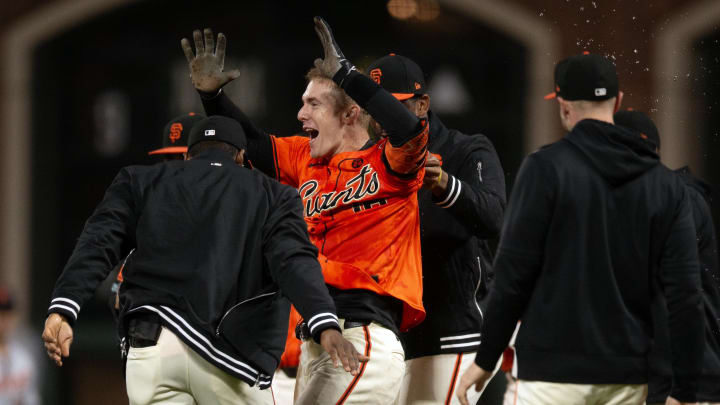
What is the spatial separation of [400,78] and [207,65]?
0.88m

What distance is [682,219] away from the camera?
3.44 metres

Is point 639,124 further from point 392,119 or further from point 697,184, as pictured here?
point 392,119

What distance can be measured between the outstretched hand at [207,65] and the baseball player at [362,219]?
1.56ft

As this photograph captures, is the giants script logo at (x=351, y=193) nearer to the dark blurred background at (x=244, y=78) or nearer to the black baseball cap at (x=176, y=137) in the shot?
the black baseball cap at (x=176, y=137)

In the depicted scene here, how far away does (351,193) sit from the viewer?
4.26 m

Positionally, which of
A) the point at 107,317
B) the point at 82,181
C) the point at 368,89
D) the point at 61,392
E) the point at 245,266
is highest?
the point at 368,89

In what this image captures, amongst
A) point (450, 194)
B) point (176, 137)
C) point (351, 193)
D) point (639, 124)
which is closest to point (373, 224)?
point (351, 193)

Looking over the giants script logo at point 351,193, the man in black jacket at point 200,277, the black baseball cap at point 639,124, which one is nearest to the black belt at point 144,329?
the man in black jacket at point 200,277

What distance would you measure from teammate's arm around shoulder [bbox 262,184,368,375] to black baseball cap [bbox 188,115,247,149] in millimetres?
287

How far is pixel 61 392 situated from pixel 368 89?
767cm

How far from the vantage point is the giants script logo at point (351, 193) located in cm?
423

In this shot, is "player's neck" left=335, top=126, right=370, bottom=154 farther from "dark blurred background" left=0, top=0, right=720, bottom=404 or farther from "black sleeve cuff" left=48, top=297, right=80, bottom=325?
"dark blurred background" left=0, top=0, right=720, bottom=404

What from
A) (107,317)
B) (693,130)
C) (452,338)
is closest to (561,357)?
(452,338)

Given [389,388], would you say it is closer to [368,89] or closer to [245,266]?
[245,266]
